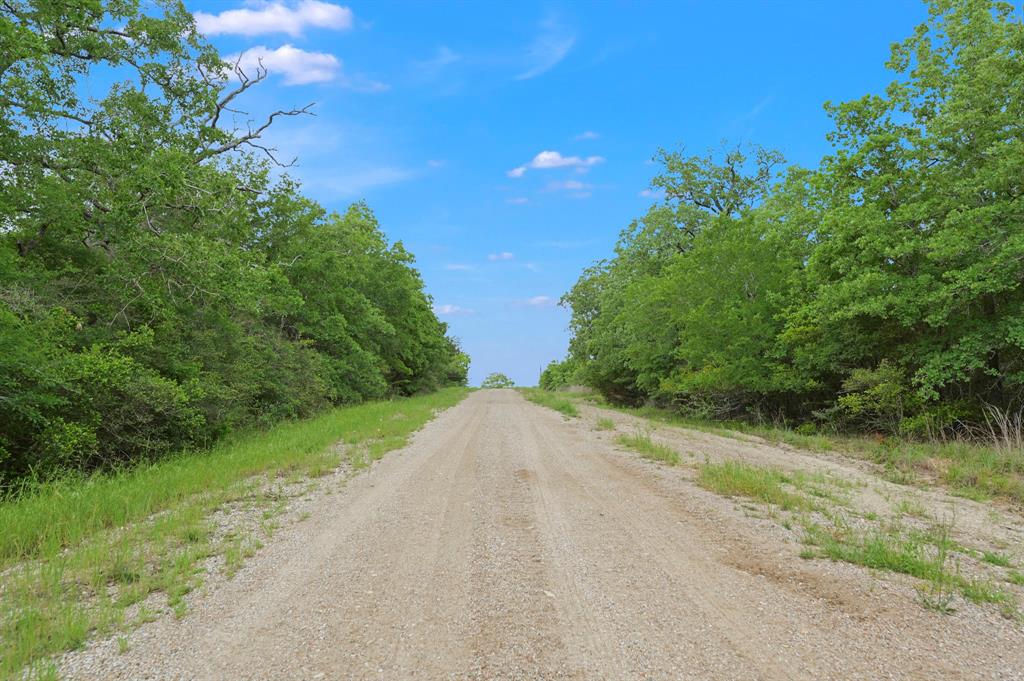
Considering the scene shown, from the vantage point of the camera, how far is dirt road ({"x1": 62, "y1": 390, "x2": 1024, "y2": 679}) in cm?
320

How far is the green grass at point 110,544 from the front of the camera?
3.66 metres

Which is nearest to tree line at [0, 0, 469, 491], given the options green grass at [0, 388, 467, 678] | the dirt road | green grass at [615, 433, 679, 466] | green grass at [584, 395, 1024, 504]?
green grass at [0, 388, 467, 678]

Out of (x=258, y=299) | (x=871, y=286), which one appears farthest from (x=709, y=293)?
(x=258, y=299)

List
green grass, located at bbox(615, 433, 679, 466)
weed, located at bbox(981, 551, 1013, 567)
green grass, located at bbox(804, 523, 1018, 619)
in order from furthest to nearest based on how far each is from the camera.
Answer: green grass, located at bbox(615, 433, 679, 466) < weed, located at bbox(981, 551, 1013, 567) < green grass, located at bbox(804, 523, 1018, 619)

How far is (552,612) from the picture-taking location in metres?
3.92

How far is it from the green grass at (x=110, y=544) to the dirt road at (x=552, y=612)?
379mm

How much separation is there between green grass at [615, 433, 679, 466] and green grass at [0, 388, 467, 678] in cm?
658

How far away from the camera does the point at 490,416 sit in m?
22.1

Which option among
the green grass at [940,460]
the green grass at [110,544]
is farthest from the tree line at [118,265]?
the green grass at [940,460]

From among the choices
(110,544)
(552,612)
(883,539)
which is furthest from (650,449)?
(110,544)

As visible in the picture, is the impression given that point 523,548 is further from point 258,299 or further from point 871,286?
point 871,286

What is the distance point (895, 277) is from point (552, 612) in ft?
51.2

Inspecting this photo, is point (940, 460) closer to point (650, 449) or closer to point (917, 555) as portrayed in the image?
point (650, 449)

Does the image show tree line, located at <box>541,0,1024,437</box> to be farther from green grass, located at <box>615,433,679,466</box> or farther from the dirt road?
the dirt road
